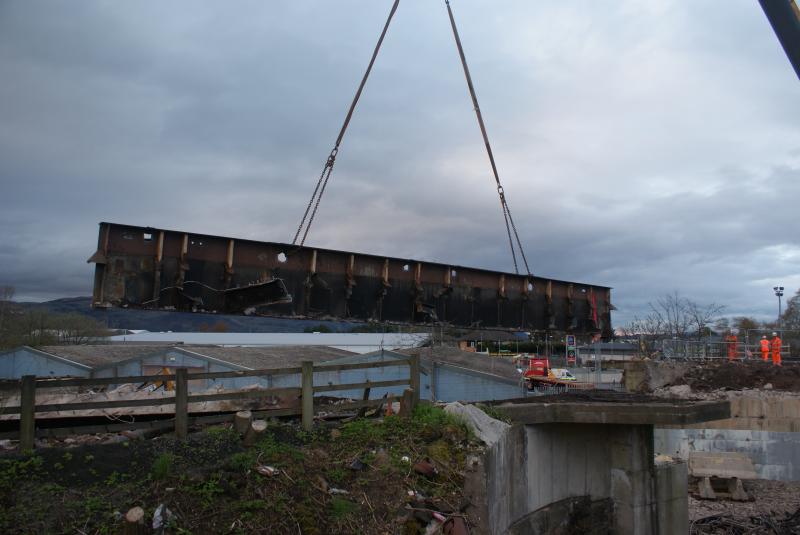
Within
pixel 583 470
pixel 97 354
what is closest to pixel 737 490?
pixel 583 470

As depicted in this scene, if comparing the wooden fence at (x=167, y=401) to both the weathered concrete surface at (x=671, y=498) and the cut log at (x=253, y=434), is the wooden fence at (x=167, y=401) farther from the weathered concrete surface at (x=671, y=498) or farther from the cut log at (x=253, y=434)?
the weathered concrete surface at (x=671, y=498)

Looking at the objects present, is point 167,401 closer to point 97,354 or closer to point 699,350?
point 97,354

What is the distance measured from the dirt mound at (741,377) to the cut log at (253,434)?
1813 centimetres

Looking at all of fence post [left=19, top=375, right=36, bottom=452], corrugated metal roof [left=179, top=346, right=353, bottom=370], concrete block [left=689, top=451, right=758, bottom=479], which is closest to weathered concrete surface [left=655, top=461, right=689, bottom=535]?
concrete block [left=689, top=451, right=758, bottom=479]

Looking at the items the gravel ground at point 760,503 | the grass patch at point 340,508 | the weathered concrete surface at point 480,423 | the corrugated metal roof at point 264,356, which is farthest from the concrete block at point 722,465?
the grass patch at point 340,508

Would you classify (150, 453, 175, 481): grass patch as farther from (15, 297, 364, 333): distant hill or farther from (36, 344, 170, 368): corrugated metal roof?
(15, 297, 364, 333): distant hill

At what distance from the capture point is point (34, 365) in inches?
1097

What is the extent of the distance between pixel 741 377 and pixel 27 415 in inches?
855

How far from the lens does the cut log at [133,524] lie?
5.52 metres

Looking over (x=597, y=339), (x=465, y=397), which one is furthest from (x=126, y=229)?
(x=465, y=397)

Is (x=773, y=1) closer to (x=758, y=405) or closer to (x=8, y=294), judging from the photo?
(x=758, y=405)

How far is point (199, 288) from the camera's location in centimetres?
1055

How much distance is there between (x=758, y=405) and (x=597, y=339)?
293 inches

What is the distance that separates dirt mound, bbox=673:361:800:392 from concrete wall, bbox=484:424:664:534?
880 cm
